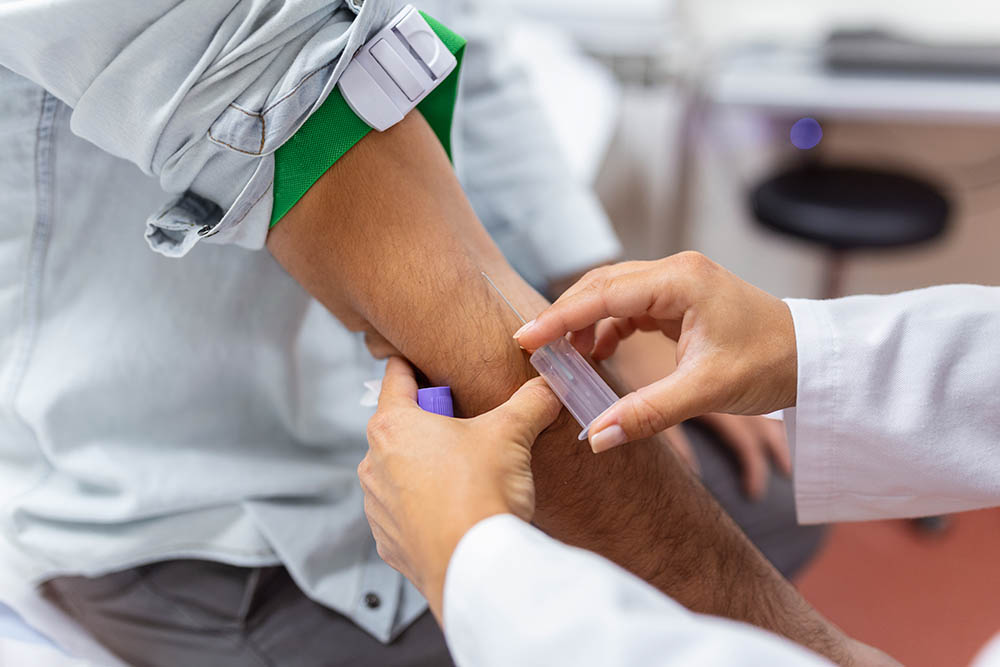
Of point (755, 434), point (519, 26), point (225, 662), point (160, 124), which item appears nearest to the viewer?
point (160, 124)

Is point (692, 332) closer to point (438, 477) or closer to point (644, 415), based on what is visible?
point (644, 415)

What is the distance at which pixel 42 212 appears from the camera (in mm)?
651

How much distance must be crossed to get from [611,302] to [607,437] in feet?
0.36

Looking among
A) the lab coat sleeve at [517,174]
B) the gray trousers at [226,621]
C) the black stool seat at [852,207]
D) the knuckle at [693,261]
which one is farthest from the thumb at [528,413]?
the black stool seat at [852,207]

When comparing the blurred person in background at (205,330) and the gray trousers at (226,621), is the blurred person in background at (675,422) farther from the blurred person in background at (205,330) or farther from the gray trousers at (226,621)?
the gray trousers at (226,621)

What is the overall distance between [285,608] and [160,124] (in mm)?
463

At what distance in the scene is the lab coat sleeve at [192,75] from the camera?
21.3 inches

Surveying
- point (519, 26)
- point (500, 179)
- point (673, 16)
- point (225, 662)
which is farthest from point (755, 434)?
point (673, 16)

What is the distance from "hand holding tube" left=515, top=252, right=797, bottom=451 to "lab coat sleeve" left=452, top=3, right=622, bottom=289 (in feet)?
1.57

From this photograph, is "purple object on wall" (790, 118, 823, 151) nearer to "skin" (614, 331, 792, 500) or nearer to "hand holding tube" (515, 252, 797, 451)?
"skin" (614, 331, 792, 500)

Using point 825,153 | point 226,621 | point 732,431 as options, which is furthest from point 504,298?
point 825,153

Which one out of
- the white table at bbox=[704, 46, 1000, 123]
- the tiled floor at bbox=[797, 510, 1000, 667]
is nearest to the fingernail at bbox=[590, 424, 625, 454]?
the tiled floor at bbox=[797, 510, 1000, 667]

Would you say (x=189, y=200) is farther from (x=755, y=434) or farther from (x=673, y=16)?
(x=673, y=16)

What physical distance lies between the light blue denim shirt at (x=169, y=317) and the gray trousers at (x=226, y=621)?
24 mm
